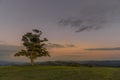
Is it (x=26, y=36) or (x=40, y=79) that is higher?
(x=26, y=36)

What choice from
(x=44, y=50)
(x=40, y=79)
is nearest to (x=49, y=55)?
(x=44, y=50)

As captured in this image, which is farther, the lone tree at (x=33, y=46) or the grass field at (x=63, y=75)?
the lone tree at (x=33, y=46)

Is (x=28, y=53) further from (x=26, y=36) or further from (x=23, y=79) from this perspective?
(x=23, y=79)

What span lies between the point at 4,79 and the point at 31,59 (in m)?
45.7

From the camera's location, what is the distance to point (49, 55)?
83.4m

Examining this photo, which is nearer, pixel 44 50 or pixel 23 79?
pixel 23 79

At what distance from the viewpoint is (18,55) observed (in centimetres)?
8138

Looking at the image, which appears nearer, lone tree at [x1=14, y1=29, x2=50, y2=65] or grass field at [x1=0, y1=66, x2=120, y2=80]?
grass field at [x1=0, y1=66, x2=120, y2=80]

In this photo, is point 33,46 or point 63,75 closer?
point 63,75

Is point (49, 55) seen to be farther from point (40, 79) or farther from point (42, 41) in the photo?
point (40, 79)

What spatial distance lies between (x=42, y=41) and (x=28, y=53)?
5878 mm

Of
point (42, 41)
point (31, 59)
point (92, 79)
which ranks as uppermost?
point (42, 41)

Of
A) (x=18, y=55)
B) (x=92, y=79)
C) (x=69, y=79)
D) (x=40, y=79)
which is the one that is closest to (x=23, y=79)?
(x=40, y=79)

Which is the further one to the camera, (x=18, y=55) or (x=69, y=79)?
(x=18, y=55)
